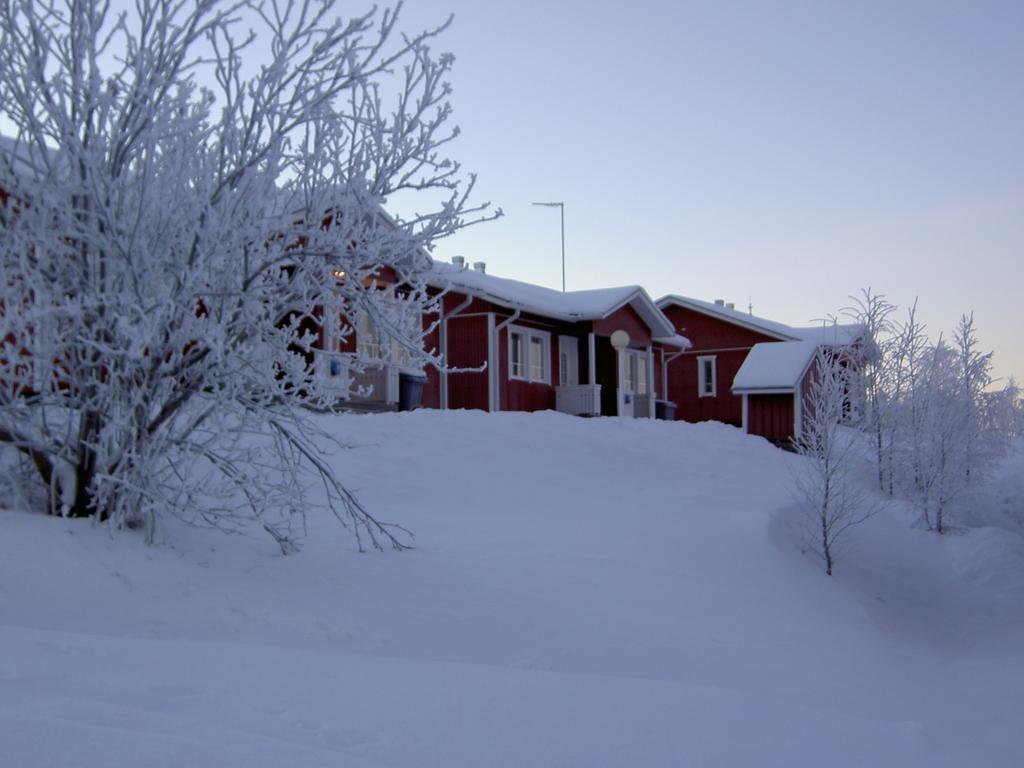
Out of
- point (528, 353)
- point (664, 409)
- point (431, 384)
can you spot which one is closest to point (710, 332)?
point (664, 409)

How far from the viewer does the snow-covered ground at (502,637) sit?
3.77m

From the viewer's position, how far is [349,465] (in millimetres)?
12016

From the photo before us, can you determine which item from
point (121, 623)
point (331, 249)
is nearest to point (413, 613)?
point (121, 623)

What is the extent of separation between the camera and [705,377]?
34.9 meters

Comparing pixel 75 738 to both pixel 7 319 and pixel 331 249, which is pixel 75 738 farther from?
pixel 331 249

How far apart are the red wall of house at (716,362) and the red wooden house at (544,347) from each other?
4.25 metres

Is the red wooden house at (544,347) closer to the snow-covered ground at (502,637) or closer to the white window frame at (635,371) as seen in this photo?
the white window frame at (635,371)

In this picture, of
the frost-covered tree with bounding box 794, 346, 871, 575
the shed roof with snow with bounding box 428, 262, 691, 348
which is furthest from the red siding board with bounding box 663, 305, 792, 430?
the frost-covered tree with bounding box 794, 346, 871, 575

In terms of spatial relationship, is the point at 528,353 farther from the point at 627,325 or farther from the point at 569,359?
the point at 627,325

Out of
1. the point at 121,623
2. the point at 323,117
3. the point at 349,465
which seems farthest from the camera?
the point at 349,465

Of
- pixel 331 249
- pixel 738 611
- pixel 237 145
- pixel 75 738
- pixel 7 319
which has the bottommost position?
pixel 738 611

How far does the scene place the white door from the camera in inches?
1028

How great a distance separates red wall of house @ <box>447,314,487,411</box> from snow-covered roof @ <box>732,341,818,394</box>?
647 cm

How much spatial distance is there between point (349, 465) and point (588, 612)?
5246mm
